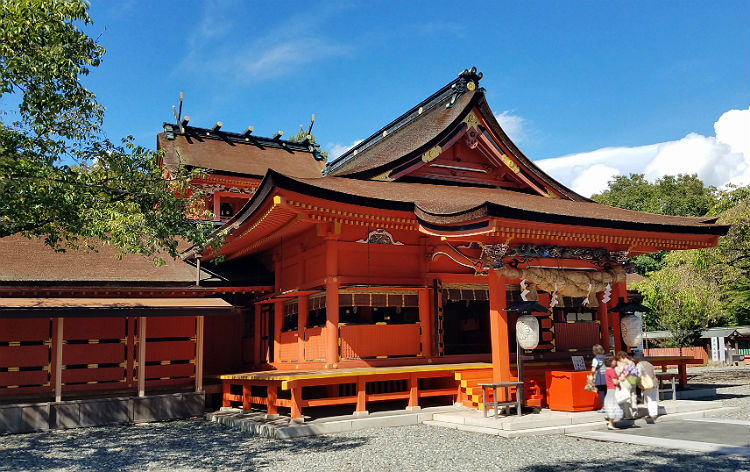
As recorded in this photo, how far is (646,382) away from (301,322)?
783 cm

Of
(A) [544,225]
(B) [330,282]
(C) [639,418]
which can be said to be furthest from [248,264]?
(C) [639,418]

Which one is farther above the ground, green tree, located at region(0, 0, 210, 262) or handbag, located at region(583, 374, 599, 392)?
green tree, located at region(0, 0, 210, 262)

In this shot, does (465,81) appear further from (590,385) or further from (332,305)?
(590,385)

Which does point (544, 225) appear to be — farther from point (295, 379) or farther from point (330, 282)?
point (295, 379)

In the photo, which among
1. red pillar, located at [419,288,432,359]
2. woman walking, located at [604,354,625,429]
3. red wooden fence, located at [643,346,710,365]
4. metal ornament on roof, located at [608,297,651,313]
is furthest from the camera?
red wooden fence, located at [643,346,710,365]

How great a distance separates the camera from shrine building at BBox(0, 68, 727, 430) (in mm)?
12344

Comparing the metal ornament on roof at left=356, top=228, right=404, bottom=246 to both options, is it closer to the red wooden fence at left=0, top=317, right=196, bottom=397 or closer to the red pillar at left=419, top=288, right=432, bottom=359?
the red pillar at left=419, top=288, right=432, bottom=359

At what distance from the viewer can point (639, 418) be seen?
37.9 feet

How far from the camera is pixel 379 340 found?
553 inches

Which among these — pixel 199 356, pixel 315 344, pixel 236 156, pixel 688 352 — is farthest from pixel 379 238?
pixel 688 352

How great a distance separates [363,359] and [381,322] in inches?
38.0

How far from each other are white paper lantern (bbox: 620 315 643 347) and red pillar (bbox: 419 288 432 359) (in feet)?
14.2

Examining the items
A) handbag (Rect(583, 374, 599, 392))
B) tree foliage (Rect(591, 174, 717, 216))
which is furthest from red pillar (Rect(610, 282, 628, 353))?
tree foliage (Rect(591, 174, 717, 216))

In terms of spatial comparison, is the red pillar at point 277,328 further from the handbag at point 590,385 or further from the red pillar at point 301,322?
the handbag at point 590,385
